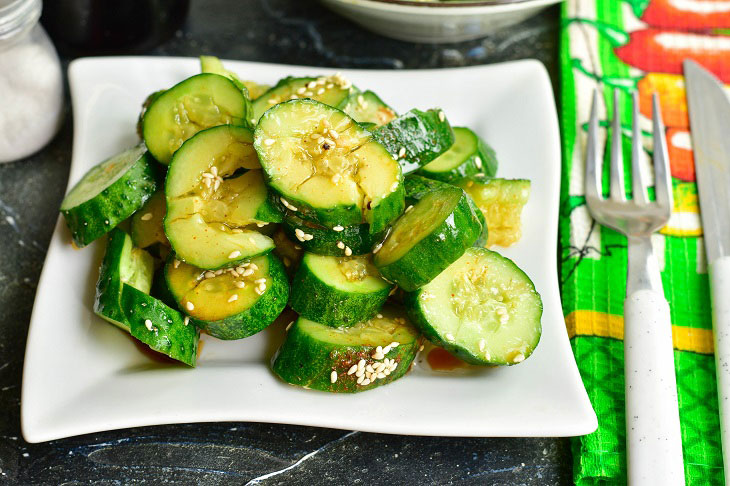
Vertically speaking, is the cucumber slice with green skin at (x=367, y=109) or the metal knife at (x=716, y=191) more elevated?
the cucumber slice with green skin at (x=367, y=109)

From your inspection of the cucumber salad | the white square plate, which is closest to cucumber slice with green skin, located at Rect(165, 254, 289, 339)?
the cucumber salad

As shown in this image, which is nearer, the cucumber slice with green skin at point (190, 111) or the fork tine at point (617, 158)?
the cucumber slice with green skin at point (190, 111)

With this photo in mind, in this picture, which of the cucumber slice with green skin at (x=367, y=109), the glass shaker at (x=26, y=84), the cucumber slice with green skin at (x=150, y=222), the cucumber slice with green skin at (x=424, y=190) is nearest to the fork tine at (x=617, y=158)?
the cucumber slice with green skin at (x=424, y=190)

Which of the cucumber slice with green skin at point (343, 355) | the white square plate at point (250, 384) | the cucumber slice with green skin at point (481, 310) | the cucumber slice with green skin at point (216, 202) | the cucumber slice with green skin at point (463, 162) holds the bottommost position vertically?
the white square plate at point (250, 384)

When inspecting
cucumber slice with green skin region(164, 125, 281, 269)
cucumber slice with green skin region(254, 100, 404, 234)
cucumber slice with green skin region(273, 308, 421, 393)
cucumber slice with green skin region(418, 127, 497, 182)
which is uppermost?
cucumber slice with green skin region(254, 100, 404, 234)

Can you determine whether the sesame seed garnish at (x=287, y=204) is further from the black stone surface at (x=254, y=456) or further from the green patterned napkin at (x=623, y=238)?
the green patterned napkin at (x=623, y=238)

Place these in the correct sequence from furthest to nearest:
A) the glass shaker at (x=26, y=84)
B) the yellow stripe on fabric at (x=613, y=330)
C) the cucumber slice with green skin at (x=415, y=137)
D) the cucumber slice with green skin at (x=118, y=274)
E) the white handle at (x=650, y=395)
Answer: the glass shaker at (x=26, y=84), the yellow stripe on fabric at (x=613, y=330), the cucumber slice with green skin at (x=415, y=137), the cucumber slice with green skin at (x=118, y=274), the white handle at (x=650, y=395)

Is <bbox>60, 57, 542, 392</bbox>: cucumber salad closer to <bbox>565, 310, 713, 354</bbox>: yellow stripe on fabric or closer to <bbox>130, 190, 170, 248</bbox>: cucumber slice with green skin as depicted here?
<bbox>130, 190, 170, 248</bbox>: cucumber slice with green skin
